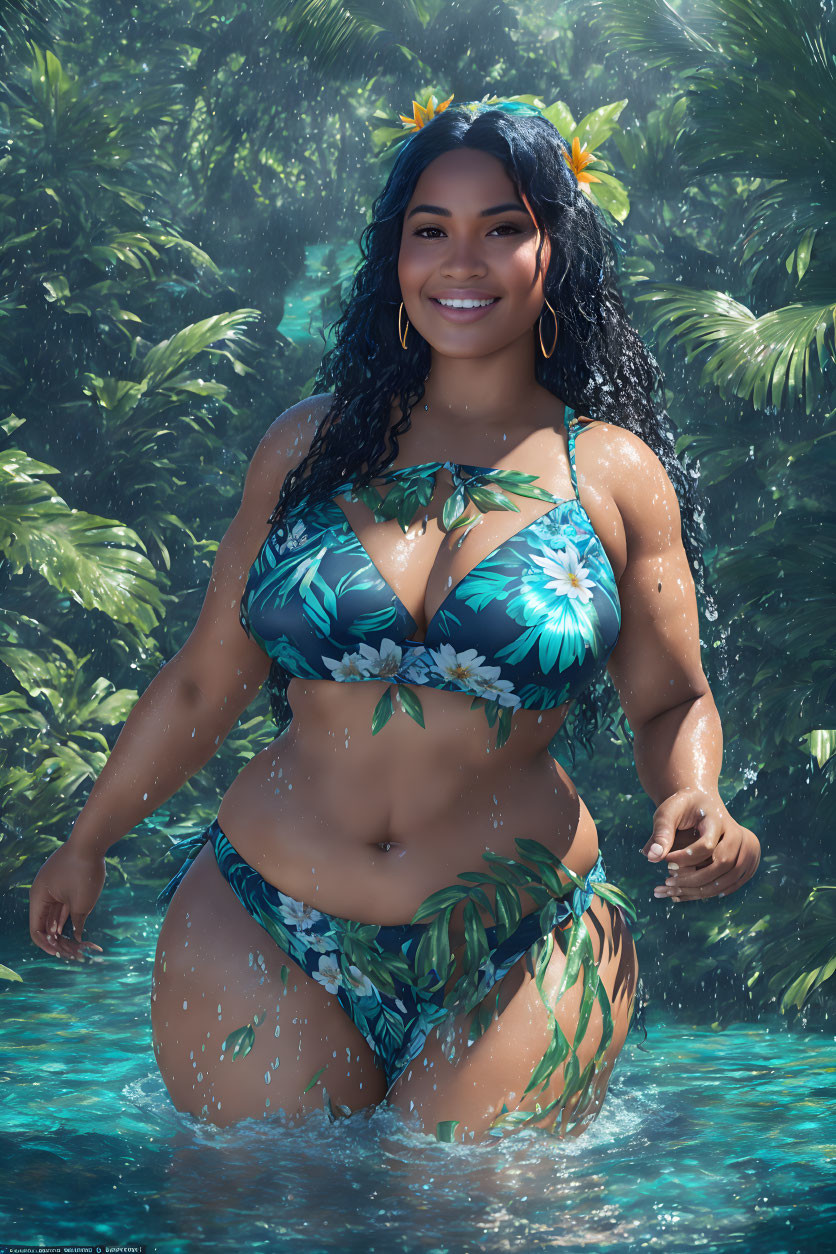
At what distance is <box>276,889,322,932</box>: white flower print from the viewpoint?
218 cm

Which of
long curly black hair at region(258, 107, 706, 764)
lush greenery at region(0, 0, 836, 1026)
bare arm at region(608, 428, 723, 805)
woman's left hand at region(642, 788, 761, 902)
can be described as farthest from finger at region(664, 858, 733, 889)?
lush greenery at region(0, 0, 836, 1026)

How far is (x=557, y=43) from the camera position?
27.8 ft

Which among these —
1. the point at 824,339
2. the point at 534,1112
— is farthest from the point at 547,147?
the point at 824,339

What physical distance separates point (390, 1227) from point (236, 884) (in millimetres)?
559

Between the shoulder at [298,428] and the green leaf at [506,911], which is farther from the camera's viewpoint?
the shoulder at [298,428]

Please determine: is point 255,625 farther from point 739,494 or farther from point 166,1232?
point 739,494

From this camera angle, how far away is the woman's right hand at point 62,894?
8.01ft

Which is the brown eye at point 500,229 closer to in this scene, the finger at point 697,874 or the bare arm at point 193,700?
the bare arm at point 193,700

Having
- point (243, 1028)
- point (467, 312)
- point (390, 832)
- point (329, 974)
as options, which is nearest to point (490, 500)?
point (467, 312)

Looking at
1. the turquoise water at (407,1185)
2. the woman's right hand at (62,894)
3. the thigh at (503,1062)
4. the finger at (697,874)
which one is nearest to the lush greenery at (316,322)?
A: the turquoise water at (407,1185)

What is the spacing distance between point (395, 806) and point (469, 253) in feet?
2.72

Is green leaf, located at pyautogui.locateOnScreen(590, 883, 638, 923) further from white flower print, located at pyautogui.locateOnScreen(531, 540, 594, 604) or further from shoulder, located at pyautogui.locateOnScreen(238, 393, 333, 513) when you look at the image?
shoulder, located at pyautogui.locateOnScreen(238, 393, 333, 513)

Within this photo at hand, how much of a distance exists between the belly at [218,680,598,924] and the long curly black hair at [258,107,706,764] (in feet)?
1.07

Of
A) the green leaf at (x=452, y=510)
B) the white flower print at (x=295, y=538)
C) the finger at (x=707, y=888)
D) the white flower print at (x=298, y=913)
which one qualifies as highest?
the green leaf at (x=452, y=510)
